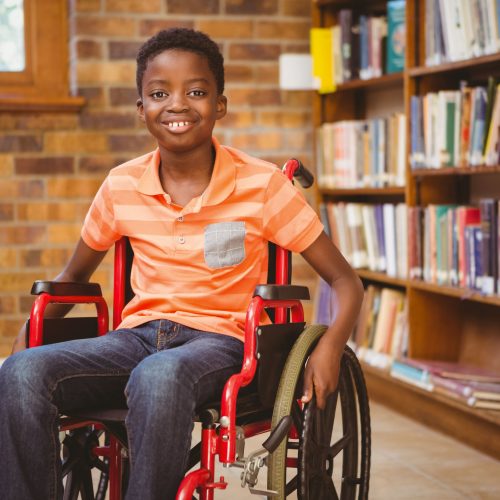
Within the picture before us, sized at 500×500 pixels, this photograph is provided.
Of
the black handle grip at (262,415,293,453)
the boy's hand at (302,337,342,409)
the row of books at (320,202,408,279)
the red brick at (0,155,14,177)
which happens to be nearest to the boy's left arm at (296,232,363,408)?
the boy's hand at (302,337,342,409)

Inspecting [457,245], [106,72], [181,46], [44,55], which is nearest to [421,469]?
[457,245]

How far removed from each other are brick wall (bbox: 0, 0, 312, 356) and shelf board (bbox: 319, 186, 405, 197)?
467 millimetres

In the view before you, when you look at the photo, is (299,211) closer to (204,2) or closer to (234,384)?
(234,384)

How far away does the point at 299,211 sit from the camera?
199 centimetres

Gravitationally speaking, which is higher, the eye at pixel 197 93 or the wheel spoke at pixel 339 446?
the eye at pixel 197 93

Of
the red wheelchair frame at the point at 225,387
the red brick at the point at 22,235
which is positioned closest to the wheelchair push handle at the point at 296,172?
the red wheelchair frame at the point at 225,387

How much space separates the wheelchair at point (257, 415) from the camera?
5.50 ft

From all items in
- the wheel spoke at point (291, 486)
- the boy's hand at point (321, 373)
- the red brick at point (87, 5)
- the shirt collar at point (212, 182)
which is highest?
the red brick at point (87, 5)

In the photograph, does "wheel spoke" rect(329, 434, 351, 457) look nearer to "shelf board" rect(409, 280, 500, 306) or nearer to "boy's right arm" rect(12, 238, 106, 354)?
"boy's right arm" rect(12, 238, 106, 354)

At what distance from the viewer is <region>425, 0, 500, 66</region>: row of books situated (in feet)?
9.80

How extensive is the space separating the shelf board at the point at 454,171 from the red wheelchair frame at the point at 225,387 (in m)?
0.95

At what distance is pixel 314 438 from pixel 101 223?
63 centimetres

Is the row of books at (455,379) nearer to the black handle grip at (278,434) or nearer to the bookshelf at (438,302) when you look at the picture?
the bookshelf at (438,302)

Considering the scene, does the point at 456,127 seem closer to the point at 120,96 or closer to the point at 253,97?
the point at 253,97
